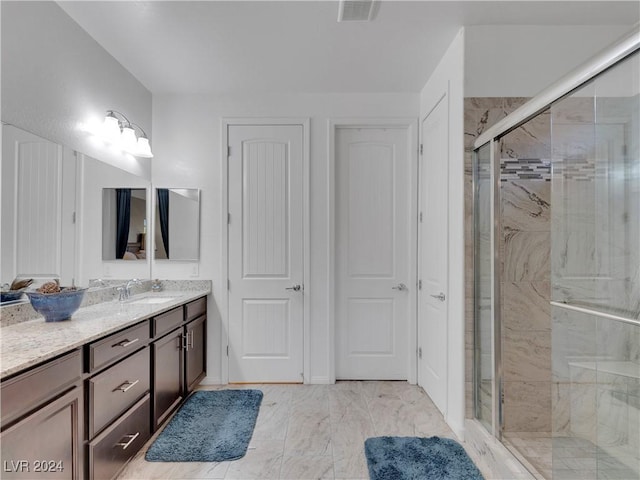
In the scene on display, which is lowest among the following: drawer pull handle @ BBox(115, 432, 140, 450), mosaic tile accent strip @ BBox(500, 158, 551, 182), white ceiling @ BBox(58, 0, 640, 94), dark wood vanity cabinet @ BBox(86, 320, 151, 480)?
drawer pull handle @ BBox(115, 432, 140, 450)

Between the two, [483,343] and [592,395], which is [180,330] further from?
[592,395]

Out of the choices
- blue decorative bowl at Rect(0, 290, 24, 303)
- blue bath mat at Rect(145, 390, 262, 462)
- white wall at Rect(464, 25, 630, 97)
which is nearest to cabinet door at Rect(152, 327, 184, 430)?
blue bath mat at Rect(145, 390, 262, 462)

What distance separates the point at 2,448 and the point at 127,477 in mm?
979

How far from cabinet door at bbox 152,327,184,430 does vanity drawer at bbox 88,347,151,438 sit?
0.41ft

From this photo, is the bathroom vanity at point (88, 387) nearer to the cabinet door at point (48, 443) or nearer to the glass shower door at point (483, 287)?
the cabinet door at point (48, 443)

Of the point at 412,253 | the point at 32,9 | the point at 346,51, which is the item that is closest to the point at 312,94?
the point at 346,51

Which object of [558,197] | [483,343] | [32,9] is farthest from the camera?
[483,343]

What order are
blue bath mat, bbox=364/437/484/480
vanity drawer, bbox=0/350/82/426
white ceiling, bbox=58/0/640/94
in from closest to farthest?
vanity drawer, bbox=0/350/82/426, blue bath mat, bbox=364/437/484/480, white ceiling, bbox=58/0/640/94

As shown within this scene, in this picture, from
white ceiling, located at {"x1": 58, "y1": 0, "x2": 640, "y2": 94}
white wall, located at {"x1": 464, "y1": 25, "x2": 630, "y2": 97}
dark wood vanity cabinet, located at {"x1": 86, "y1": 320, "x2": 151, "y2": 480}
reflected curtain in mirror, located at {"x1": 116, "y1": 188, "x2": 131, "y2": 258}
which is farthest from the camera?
reflected curtain in mirror, located at {"x1": 116, "y1": 188, "x2": 131, "y2": 258}

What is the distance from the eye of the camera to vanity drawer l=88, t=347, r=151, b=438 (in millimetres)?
1690

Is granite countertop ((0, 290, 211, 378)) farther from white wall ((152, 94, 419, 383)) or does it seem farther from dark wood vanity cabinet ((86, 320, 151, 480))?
white wall ((152, 94, 419, 383))

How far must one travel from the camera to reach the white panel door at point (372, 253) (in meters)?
3.39

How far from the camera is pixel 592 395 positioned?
154 centimetres

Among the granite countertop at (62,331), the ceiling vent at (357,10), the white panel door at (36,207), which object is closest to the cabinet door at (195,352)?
the granite countertop at (62,331)
